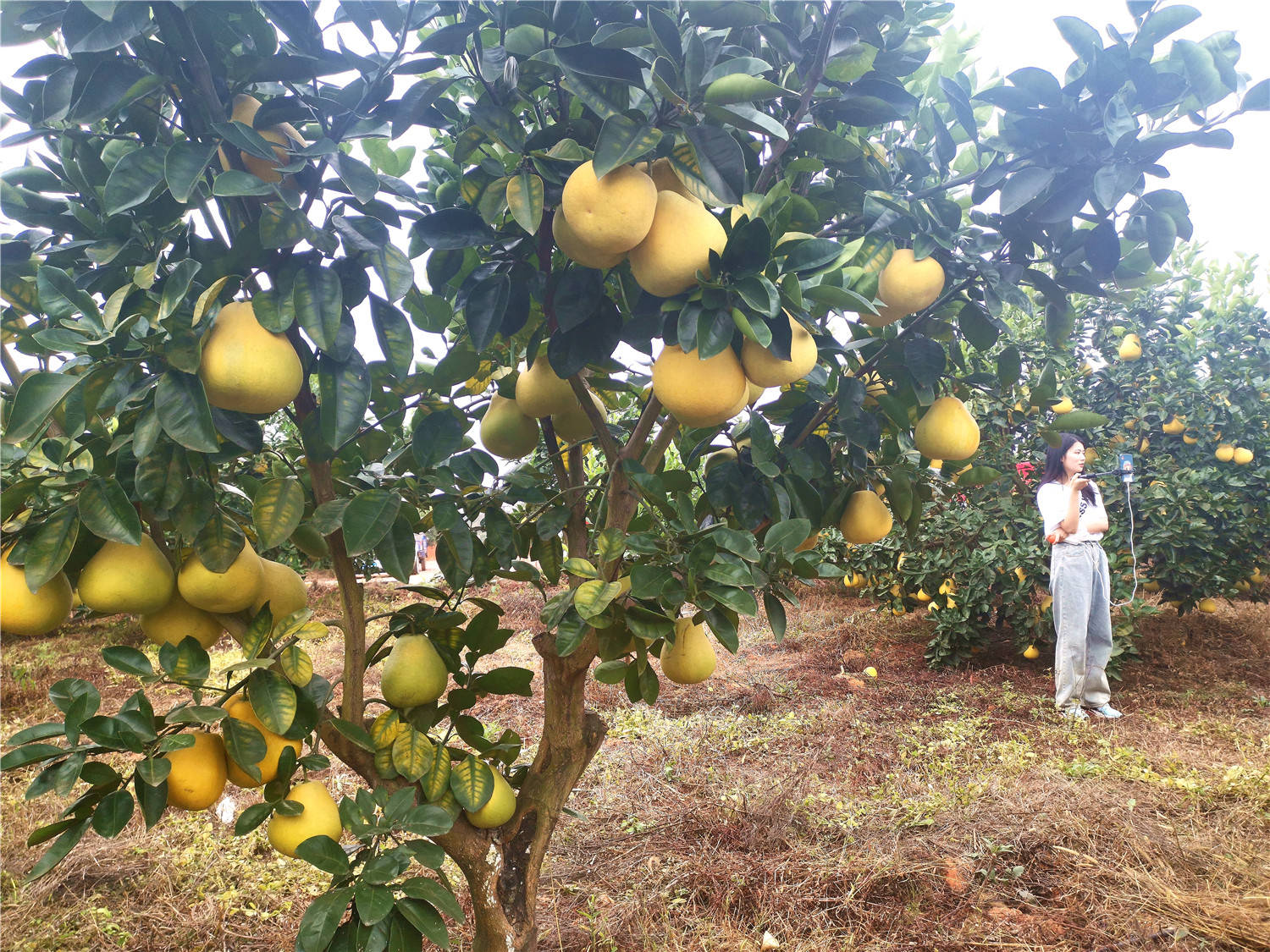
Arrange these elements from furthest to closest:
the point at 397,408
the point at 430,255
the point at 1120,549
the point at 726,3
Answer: the point at 1120,549 → the point at 397,408 → the point at 430,255 → the point at 726,3

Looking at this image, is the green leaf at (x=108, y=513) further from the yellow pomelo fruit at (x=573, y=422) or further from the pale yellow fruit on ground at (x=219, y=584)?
the yellow pomelo fruit at (x=573, y=422)

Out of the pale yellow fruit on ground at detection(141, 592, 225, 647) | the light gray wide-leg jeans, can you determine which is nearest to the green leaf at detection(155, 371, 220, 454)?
the pale yellow fruit on ground at detection(141, 592, 225, 647)

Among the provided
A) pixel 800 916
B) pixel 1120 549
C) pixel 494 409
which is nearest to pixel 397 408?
pixel 494 409

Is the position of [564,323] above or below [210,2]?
below

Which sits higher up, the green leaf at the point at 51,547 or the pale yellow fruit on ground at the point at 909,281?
the pale yellow fruit on ground at the point at 909,281

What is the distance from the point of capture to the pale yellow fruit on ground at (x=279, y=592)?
1155 millimetres

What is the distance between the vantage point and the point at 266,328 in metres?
0.90

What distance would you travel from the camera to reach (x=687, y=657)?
4.56 feet

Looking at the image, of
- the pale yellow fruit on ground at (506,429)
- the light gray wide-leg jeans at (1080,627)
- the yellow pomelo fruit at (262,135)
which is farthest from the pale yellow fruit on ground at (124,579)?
the light gray wide-leg jeans at (1080,627)

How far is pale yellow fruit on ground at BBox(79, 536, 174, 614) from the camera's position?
98 centimetres

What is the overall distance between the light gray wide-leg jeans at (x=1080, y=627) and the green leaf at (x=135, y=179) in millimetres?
4100

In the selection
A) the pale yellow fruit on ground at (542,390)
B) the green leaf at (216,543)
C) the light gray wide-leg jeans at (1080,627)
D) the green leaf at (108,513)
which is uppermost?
the pale yellow fruit on ground at (542,390)

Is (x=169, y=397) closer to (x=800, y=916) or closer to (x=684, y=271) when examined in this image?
(x=684, y=271)

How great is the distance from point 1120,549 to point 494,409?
4.40m
